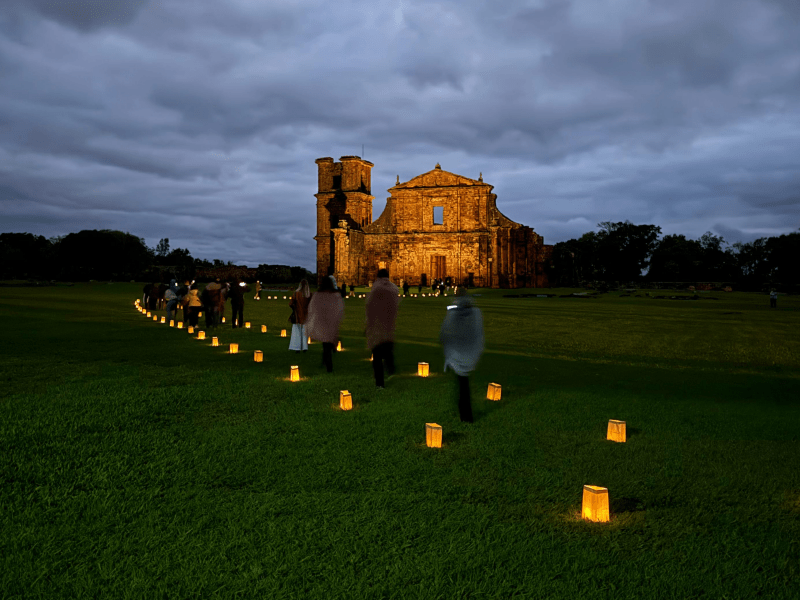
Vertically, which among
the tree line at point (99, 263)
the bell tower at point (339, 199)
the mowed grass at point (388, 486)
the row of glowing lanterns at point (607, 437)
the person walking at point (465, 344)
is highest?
the bell tower at point (339, 199)

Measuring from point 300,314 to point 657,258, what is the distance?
86.1m

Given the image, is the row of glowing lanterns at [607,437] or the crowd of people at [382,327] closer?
the row of glowing lanterns at [607,437]

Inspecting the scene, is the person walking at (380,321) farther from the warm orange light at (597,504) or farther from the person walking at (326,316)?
the warm orange light at (597,504)

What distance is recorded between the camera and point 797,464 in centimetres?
488

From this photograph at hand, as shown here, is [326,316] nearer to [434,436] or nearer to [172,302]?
[434,436]

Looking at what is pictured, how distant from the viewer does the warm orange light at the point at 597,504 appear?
3621 mm

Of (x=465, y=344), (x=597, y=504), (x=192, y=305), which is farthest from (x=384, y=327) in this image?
(x=192, y=305)

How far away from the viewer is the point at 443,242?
198 ft

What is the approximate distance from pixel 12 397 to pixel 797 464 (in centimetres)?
907

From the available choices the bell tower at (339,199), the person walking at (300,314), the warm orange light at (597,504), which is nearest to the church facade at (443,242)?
the bell tower at (339,199)

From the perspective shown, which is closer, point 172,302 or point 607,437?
point 607,437

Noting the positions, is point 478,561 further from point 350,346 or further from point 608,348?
point 608,348

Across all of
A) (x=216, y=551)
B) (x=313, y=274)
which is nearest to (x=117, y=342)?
(x=216, y=551)

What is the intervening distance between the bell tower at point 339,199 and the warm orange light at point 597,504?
2406 inches
